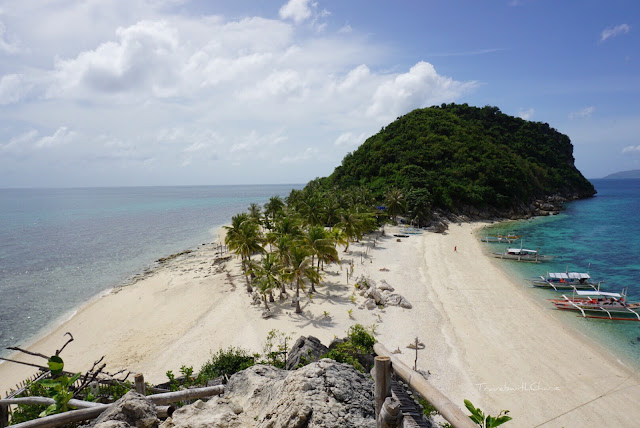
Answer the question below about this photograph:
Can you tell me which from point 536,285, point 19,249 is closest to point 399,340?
point 536,285

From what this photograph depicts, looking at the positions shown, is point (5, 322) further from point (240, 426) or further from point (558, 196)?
point (558, 196)

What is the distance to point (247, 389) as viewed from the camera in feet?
27.4

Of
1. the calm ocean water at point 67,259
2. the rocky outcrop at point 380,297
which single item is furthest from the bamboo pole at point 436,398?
the calm ocean water at point 67,259

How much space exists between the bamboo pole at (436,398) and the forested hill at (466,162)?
64.7 metres

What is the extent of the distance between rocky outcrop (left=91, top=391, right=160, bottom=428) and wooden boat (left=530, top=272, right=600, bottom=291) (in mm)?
36612

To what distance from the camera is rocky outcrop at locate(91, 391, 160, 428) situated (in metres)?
6.68

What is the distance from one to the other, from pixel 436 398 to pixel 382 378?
35.3 inches

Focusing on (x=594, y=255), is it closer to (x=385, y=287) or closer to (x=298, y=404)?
(x=385, y=287)

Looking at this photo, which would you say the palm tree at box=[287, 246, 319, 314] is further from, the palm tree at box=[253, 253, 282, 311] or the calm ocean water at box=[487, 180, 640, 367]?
the calm ocean water at box=[487, 180, 640, 367]

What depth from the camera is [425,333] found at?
22.1 m

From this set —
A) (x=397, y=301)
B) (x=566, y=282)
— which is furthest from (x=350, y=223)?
(x=566, y=282)

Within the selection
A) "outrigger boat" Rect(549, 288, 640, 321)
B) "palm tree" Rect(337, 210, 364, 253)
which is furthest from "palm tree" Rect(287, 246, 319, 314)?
"outrigger boat" Rect(549, 288, 640, 321)

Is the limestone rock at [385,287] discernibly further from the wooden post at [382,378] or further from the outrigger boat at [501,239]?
the outrigger boat at [501,239]

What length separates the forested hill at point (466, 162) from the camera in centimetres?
7556
